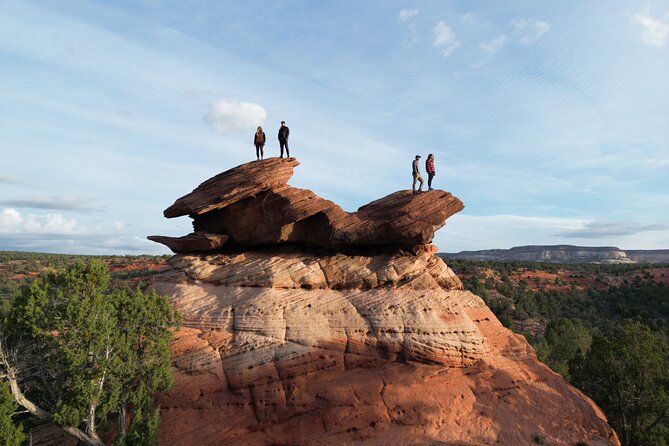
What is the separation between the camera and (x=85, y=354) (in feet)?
53.6

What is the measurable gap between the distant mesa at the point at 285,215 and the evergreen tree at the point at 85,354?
723cm

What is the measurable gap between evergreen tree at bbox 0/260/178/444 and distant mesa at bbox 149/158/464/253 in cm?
723

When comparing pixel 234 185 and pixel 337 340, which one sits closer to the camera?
pixel 337 340

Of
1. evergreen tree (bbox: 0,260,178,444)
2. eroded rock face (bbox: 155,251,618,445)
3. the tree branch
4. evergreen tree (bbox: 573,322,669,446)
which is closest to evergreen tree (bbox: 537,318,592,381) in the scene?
evergreen tree (bbox: 573,322,669,446)

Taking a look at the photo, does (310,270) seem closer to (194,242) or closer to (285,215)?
(285,215)

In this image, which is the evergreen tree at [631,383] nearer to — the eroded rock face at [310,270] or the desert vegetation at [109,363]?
the desert vegetation at [109,363]

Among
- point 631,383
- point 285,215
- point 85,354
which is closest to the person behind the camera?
point 85,354

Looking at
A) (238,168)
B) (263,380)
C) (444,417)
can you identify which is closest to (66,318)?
(263,380)

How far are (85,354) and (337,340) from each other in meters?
10.7

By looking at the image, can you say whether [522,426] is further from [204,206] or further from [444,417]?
[204,206]

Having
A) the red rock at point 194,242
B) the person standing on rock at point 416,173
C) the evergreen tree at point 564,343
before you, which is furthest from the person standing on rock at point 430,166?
the evergreen tree at point 564,343

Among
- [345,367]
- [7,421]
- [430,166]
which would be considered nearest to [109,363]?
[7,421]

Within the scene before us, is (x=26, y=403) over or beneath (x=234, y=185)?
beneath

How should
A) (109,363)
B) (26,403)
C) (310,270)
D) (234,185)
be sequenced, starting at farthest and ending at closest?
1. (234,185)
2. (310,270)
3. (109,363)
4. (26,403)
